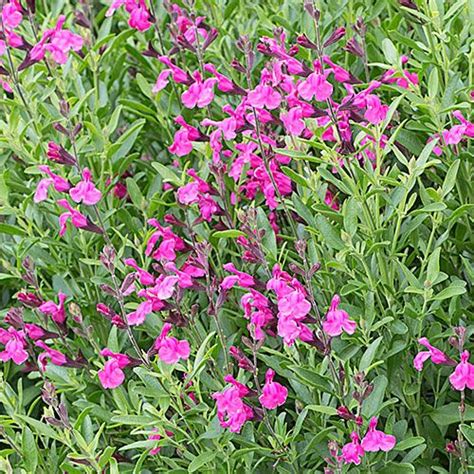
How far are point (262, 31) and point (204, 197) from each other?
957 mm

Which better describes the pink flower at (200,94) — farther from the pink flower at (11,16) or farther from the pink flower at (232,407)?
the pink flower at (232,407)

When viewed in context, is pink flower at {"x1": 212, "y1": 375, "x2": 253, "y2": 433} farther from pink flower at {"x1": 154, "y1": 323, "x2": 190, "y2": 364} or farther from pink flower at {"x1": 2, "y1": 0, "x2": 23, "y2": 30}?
pink flower at {"x1": 2, "y1": 0, "x2": 23, "y2": 30}

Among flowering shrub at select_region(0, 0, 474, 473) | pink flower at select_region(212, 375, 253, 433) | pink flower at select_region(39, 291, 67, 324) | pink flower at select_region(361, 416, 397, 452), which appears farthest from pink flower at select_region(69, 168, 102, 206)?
pink flower at select_region(361, 416, 397, 452)

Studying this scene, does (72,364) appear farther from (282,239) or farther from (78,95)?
(78,95)

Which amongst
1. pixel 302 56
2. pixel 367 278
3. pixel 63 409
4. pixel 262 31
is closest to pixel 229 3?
pixel 262 31

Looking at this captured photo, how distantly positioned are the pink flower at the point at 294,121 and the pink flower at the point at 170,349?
1.88 feet

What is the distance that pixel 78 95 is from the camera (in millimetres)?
3113

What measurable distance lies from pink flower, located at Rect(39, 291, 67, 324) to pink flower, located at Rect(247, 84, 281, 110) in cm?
74

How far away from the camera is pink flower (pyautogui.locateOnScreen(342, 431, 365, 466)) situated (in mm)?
2074

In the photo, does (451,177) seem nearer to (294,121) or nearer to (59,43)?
(294,121)

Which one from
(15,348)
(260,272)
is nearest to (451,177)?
(260,272)

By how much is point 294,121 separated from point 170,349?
64cm

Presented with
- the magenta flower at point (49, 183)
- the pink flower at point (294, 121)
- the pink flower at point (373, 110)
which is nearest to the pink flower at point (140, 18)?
the magenta flower at point (49, 183)

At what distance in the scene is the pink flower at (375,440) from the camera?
208 cm
